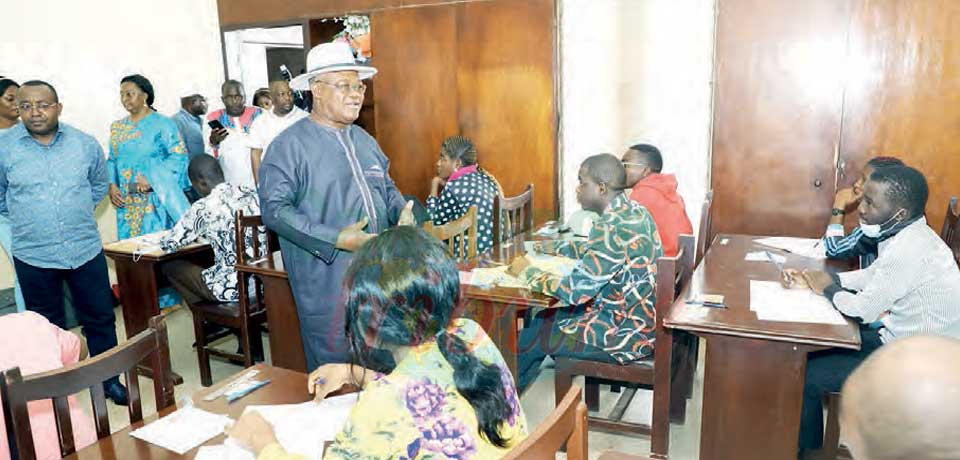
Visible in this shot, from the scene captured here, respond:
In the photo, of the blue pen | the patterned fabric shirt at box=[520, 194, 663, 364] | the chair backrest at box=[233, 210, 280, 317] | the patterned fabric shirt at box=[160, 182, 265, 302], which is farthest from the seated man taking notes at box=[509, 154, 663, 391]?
the patterned fabric shirt at box=[160, 182, 265, 302]

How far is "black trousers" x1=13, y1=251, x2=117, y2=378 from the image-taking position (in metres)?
2.98

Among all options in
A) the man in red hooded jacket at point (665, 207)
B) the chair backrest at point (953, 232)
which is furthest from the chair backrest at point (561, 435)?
the chair backrest at point (953, 232)

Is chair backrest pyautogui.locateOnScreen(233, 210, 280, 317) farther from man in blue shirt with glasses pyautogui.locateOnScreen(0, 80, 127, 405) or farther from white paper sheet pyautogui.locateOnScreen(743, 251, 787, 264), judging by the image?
white paper sheet pyautogui.locateOnScreen(743, 251, 787, 264)

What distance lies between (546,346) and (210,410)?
59.3 inches

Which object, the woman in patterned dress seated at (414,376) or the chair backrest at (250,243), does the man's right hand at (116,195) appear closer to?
the chair backrest at (250,243)

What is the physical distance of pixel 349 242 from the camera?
214 centimetres

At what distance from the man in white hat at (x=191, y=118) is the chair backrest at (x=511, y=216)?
112 inches

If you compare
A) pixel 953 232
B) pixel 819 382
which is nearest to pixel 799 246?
pixel 953 232

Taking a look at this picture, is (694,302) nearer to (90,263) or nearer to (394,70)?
(90,263)

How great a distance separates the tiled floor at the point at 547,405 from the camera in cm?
270

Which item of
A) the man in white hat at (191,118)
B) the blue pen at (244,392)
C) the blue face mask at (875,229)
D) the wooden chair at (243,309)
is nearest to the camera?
the blue pen at (244,392)

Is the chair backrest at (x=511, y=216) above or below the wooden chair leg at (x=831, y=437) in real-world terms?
above

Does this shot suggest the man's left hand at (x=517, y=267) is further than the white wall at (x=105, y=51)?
No

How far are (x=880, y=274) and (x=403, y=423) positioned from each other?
175cm
